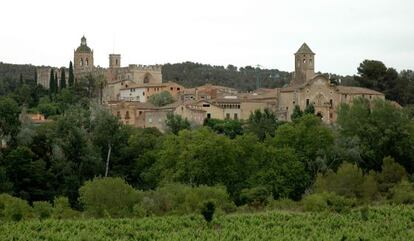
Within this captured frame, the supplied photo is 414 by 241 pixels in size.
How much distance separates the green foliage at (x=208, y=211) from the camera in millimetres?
24875

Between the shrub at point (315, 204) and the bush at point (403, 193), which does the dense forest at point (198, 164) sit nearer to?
the bush at point (403, 193)

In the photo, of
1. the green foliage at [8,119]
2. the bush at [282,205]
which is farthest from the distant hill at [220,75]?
the bush at [282,205]

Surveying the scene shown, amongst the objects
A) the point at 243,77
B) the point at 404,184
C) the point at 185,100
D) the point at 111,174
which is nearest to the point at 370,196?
the point at 404,184

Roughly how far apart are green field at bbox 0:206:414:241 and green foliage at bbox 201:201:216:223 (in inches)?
8.2

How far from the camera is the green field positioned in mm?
22141

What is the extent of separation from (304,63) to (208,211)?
4471 centimetres

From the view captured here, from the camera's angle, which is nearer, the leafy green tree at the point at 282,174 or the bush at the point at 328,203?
the bush at the point at 328,203

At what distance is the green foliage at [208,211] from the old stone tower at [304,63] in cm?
4332

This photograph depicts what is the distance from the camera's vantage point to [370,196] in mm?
35156

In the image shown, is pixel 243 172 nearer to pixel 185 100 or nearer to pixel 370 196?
pixel 370 196

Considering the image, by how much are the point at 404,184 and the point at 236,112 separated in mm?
28440

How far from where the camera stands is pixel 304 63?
68250 mm

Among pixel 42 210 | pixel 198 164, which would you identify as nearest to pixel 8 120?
pixel 198 164

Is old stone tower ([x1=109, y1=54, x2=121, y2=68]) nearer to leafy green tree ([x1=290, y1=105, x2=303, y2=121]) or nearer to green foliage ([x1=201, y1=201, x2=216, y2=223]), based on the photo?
leafy green tree ([x1=290, y1=105, x2=303, y2=121])
